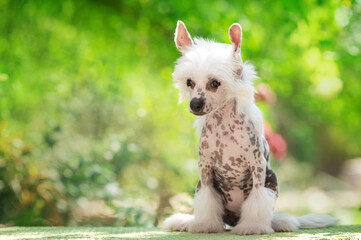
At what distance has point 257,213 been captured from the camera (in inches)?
97.1

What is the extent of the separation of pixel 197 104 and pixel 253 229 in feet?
2.18

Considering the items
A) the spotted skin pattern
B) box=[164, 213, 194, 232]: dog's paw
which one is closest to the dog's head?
the spotted skin pattern

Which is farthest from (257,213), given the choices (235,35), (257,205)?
(235,35)

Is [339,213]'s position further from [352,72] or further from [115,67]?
[115,67]

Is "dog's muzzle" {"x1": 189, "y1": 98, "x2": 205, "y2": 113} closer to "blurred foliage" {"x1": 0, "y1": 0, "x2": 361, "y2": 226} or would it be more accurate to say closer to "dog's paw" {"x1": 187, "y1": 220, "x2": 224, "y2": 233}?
"dog's paw" {"x1": 187, "y1": 220, "x2": 224, "y2": 233}

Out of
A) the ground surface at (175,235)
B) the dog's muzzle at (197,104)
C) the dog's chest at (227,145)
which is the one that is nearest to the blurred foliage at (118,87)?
the ground surface at (175,235)

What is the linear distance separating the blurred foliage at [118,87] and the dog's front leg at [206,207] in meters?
1.98

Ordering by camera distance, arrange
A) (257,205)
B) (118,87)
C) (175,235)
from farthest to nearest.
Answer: (118,87) → (175,235) → (257,205)

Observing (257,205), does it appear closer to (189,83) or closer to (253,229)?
(253,229)

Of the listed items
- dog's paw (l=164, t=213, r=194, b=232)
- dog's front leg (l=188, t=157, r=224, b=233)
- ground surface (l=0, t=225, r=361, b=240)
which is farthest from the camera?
dog's paw (l=164, t=213, r=194, b=232)

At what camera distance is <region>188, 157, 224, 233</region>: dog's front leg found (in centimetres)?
260

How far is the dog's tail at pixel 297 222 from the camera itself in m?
2.60

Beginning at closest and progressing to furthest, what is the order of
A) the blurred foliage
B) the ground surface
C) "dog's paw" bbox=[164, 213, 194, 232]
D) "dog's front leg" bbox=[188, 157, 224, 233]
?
the ground surface, "dog's front leg" bbox=[188, 157, 224, 233], "dog's paw" bbox=[164, 213, 194, 232], the blurred foliage

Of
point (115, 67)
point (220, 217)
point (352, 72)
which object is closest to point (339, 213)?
point (352, 72)
